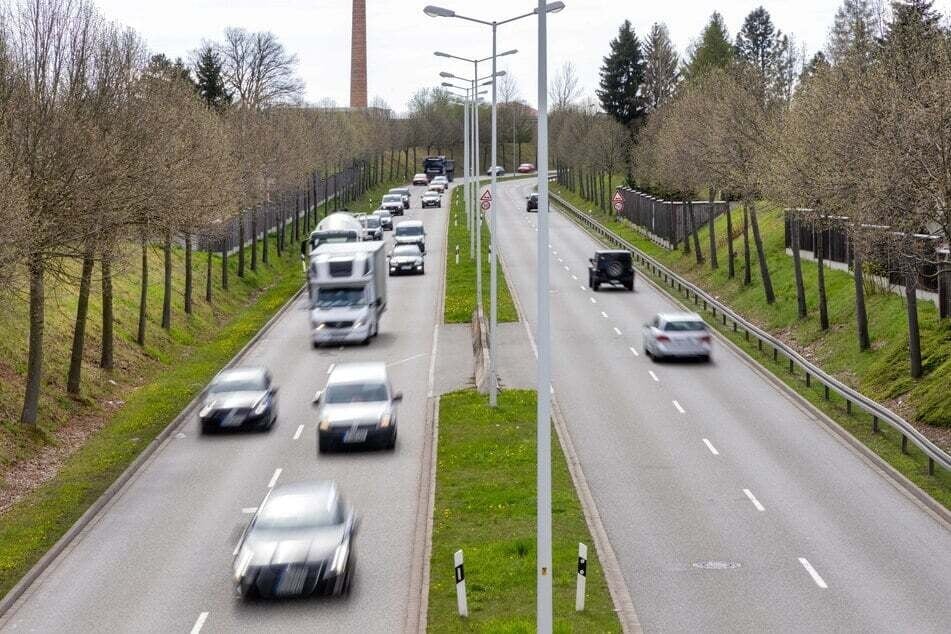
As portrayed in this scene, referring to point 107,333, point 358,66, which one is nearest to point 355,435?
point 107,333

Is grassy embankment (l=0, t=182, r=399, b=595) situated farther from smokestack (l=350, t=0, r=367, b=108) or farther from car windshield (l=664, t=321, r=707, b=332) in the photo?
smokestack (l=350, t=0, r=367, b=108)

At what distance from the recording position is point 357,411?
105 feet

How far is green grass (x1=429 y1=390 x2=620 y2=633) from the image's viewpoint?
19.0 m

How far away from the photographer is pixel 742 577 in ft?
70.8

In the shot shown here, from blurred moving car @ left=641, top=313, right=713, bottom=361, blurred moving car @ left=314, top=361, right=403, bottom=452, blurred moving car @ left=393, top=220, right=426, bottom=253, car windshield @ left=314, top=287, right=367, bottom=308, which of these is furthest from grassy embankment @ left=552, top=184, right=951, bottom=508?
blurred moving car @ left=393, top=220, right=426, bottom=253

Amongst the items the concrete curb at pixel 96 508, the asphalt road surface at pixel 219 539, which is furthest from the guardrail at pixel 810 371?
the concrete curb at pixel 96 508

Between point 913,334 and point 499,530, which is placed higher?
point 913,334

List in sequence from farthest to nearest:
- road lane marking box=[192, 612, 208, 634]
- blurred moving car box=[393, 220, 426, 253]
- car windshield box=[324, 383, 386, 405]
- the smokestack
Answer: the smokestack → blurred moving car box=[393, 220, 426, 253] → car windshield box=[324, 383, 386, 405] → road lane marking box=[192, 612, 208, 634]

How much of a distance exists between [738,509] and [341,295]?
24993 millimetres

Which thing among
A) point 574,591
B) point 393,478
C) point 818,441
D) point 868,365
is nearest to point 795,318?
point 868,365

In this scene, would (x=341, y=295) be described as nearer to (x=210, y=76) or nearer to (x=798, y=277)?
(x=798, y=277)

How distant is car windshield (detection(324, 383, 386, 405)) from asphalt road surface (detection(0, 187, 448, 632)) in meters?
1.36

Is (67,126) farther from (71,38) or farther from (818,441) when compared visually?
(818,441)

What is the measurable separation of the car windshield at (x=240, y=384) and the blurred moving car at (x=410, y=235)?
1669 inches
